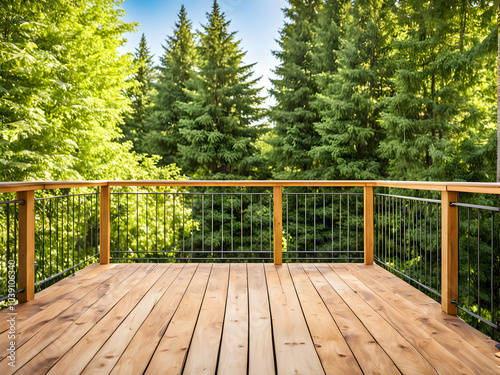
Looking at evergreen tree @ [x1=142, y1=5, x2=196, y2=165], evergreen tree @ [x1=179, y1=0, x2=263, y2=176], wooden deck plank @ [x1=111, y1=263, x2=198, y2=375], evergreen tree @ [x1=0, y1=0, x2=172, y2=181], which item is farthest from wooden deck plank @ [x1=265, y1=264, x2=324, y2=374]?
evergreen tree @ [x1=142, y1=5, x2=196, y2=165]

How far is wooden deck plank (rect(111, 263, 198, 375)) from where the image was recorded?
64.6 inches

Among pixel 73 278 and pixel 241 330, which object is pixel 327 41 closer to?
pixel 73 278

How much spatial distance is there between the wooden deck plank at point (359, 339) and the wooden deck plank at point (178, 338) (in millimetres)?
883

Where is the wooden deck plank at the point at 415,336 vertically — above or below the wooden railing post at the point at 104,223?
below

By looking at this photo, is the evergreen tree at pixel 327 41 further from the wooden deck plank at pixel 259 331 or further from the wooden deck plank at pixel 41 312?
the wooden deck plank at pixel 41 312

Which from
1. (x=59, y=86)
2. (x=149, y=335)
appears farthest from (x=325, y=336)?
(x=59, y=86)

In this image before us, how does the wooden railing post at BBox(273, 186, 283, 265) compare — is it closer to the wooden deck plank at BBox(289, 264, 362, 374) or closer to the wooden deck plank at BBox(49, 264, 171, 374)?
the wooden deck plank at BBox(289, 264, 362, 374)

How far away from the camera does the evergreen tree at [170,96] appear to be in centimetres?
1502

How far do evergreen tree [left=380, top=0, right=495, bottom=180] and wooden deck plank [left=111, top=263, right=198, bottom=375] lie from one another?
7.78 meters

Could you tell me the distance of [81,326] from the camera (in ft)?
7.02

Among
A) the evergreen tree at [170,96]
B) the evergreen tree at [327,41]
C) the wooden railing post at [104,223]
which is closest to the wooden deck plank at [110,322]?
the wooden railing post at [104,223]

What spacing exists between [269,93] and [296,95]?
150 centimetres

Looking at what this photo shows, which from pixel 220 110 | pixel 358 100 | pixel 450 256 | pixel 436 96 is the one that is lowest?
pixel 450 256

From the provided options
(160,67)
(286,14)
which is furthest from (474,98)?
(160,67)
